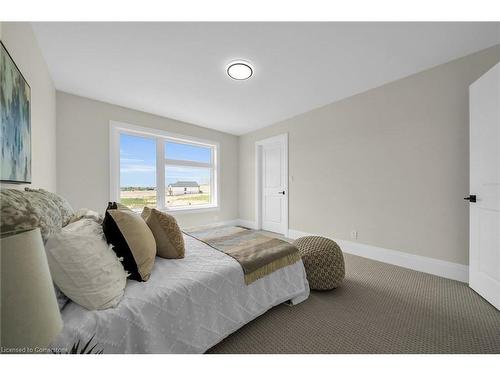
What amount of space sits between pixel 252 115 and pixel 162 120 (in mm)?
1750

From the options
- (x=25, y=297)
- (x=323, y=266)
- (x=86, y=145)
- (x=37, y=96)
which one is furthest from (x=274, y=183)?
(x=25, y=297)

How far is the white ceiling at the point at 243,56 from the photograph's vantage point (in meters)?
1.67

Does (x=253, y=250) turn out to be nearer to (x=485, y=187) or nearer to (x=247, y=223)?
(x=485, y=187)

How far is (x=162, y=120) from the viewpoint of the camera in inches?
147

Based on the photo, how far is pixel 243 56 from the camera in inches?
79.3

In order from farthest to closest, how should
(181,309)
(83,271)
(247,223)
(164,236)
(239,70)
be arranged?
(247,223) → (239,70) → (164,236) → (181,309) → (83,271)

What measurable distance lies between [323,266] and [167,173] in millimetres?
3355

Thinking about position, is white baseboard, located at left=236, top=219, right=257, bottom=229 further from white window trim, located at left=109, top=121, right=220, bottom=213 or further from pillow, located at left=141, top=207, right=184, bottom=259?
pillow, located at left=141, top=207, right=184, bottom=259

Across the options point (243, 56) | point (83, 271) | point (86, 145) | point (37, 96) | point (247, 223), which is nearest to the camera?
point (83, 271)

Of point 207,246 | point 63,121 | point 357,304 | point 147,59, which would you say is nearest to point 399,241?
point 357,304

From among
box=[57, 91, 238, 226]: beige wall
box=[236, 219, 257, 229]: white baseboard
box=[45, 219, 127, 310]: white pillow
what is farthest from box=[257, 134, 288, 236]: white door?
box=[45, 219, 127, 310]: white pillow

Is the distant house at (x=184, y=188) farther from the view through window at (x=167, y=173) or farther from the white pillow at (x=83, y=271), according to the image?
the white pillow at (x=83, y=271)

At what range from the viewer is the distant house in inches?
159

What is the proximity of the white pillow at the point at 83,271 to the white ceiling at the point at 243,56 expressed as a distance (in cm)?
178
